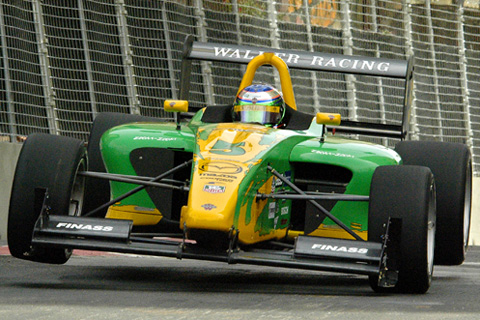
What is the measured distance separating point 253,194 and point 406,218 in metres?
1.00

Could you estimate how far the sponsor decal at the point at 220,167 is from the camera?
22.5ft

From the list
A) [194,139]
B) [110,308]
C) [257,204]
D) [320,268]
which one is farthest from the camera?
[194,139]

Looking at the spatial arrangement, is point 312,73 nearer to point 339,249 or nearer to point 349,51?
point 349,51

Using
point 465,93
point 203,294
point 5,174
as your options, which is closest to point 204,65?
point 5,174

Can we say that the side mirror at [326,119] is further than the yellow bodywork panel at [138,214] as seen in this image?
No

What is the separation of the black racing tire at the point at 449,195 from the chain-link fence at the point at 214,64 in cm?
479

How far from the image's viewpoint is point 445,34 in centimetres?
1733

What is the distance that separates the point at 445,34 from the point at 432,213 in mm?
10364

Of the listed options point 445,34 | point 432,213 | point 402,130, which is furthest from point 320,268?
point 445,34

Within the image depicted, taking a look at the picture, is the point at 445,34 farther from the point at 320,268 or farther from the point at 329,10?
the point at 320,268

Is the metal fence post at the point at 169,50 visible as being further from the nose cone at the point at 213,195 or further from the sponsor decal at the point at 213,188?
the sponsor decal at the point at 213,188

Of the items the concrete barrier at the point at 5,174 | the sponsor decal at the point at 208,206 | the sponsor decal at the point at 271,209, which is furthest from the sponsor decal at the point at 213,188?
the concrete barrier at the point at 5,174

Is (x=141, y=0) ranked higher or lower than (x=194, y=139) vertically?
higher

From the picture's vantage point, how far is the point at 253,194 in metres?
7.00
